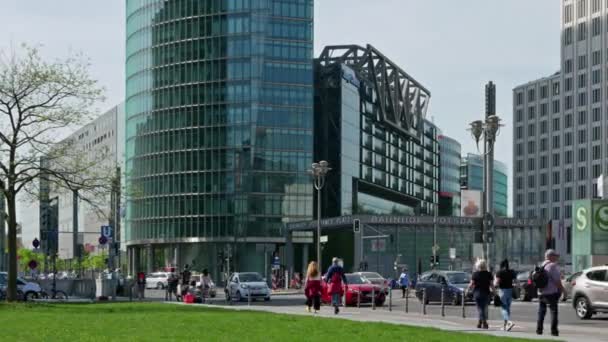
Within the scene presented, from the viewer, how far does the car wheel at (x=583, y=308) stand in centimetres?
3741

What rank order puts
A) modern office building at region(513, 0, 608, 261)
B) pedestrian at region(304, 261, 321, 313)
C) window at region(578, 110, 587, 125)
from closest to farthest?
1. pedestrian at region(304, 261, 321, 313)
2. modern office building at region(513, 0, 608, 261)
3. window at region(578, 110, 587, 125)

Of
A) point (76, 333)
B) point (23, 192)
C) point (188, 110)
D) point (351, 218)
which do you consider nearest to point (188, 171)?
point (188, 110)

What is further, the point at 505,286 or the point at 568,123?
the point at 568,123

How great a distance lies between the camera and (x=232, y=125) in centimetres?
12694

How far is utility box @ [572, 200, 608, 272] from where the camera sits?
63.4m

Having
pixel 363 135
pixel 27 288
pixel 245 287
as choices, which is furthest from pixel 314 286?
pixel 363 135

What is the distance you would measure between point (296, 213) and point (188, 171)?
12304 mm

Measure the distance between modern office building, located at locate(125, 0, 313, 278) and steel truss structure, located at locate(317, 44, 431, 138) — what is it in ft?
34.2

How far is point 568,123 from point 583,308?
501ft

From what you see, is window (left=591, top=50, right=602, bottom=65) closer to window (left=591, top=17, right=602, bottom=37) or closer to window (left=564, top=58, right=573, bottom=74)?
window (left=591, top=17, right=602, bottom=37)

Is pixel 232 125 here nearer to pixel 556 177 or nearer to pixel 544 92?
pixel 556 177

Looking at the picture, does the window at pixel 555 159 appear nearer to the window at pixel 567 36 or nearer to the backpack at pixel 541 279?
the window at pixel 567 36

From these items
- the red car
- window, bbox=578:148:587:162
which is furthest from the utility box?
window, bbox=578:148:587:162

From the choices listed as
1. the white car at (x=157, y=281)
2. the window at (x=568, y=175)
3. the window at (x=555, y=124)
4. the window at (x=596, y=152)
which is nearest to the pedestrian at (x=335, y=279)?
the white car at (x=157, y=281)
